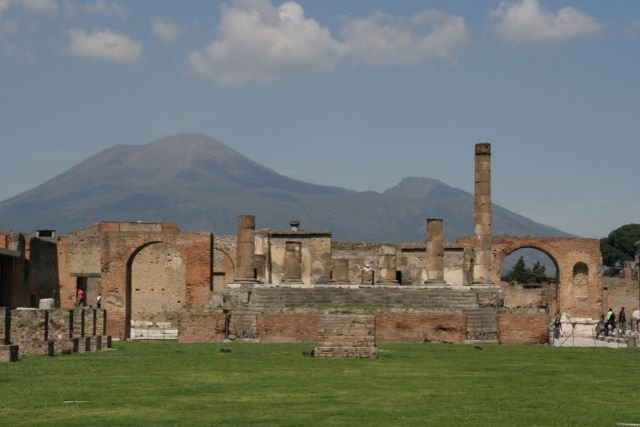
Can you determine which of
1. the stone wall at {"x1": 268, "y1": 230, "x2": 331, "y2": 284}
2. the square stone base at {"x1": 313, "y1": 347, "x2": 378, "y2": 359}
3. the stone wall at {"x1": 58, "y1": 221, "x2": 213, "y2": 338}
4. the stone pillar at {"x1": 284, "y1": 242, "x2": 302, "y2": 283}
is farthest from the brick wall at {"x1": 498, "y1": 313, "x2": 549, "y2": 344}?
the stone wall at {"x1": 268, "y1": 230, "x2": 331, "y2": 284}

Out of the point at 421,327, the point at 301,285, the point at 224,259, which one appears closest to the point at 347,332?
the point at 421,327

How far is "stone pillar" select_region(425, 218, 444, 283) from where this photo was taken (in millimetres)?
47312

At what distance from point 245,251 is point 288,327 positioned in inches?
417

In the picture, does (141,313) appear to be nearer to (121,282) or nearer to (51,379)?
(121,282)

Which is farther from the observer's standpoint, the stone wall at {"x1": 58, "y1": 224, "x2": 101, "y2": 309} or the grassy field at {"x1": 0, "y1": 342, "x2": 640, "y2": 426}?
the stone wall at {"x1": 58, "y1": 224, "x2": 101, "y2": 309}

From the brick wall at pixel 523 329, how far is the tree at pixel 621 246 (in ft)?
358

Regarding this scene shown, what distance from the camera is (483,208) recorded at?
48.9m

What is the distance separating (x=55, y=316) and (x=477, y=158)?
2375 centimetres

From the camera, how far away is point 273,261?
171ft

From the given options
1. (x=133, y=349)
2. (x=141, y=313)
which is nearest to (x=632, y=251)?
(x=141, y=313)

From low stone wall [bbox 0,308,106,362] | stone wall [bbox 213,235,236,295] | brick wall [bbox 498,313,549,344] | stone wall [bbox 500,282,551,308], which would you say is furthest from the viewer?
stone wall [bbox 500,282,551,308]

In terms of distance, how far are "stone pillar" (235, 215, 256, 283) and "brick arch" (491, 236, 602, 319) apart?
20.5m

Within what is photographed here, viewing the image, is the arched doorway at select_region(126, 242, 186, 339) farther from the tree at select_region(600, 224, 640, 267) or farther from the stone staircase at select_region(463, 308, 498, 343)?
the tree at select_region(600, 224, 640, 267)

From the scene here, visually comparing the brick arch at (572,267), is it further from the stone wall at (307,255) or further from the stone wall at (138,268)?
the stone wall at (138,268)
